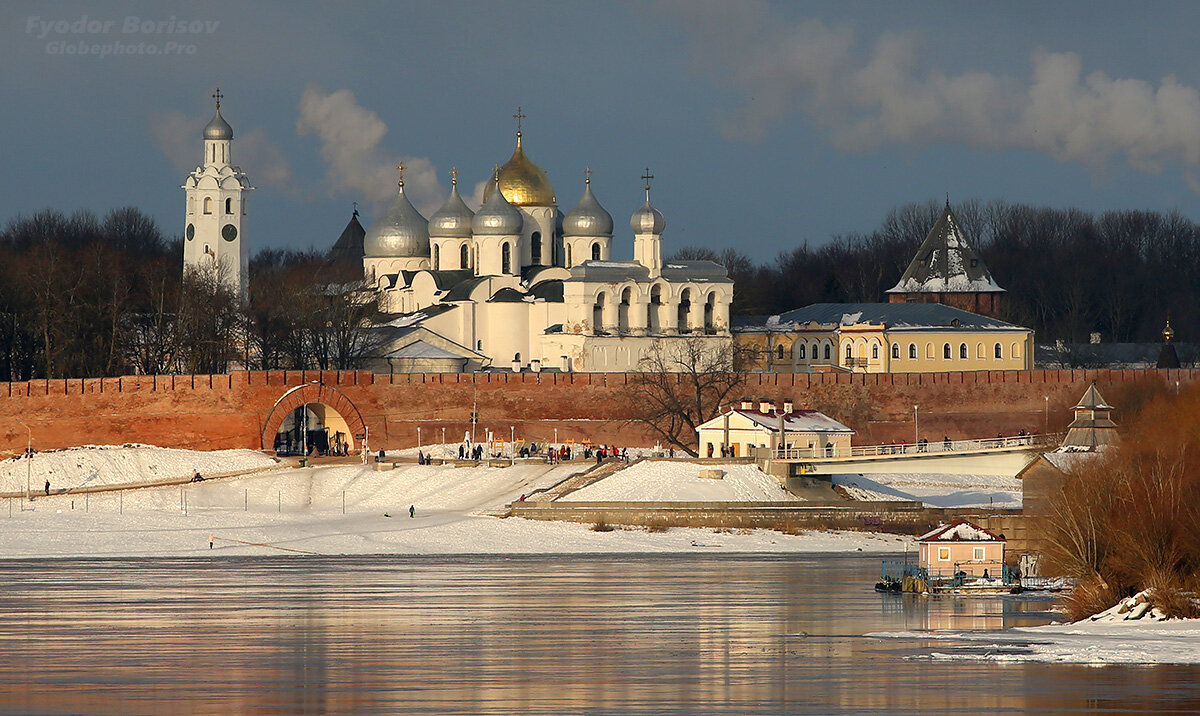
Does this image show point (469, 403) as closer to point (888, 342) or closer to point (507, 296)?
point (507, 296)

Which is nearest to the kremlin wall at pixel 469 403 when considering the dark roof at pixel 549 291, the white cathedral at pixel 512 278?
the white cathedral at pixel 512 278

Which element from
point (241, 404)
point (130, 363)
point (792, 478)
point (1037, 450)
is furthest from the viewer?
point (130, 363)

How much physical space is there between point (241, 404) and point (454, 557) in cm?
1620

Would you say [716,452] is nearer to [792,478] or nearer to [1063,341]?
[792,478]

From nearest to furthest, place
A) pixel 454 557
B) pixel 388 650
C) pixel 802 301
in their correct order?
pixel 388 650, pixel 454 557, pixel 802 301

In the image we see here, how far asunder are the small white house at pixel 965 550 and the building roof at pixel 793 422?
12921 mm

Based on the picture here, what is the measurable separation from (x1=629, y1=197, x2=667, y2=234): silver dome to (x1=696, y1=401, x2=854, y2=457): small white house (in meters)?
14.5

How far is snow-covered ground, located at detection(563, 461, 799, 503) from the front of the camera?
40.4 m

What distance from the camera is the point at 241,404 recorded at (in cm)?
5081

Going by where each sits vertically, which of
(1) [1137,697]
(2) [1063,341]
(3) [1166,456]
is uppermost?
(2) [1063,341]

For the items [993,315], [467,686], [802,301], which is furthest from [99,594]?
[802,301]

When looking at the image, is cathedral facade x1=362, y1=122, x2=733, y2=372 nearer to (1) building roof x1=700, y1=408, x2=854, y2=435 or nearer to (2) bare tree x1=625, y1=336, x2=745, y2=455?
(2) bare tree x1=625, y1=336, x2=745, y2=455

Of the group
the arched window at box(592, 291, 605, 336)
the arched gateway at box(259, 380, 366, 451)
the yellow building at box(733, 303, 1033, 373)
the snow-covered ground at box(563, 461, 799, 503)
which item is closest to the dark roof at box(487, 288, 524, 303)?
the arched window at box(592, 291, 605, 336)

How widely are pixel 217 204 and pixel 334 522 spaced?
2205cm
